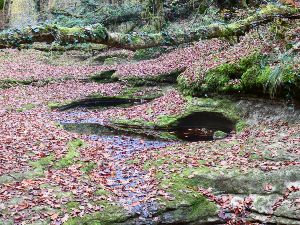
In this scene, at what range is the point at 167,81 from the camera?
22734 millimetres

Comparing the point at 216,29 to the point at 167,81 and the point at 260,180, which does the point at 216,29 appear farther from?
the point at 167,81

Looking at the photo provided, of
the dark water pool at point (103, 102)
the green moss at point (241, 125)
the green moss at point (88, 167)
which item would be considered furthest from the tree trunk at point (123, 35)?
the dark water pool at point (103, 102)

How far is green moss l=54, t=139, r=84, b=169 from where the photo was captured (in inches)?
420

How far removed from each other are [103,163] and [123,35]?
549cm

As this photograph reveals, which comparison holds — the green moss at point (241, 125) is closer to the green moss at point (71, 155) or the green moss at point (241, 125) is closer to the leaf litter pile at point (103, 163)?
the leaf litter pile at point (103, 163)

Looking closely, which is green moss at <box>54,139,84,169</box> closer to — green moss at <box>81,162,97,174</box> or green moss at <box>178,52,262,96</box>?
green moss at <box>81,162,97,174</box>

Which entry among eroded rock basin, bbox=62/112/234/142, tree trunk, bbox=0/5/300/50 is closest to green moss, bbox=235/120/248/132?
eroded rock basin, bbox=62/112/234/142

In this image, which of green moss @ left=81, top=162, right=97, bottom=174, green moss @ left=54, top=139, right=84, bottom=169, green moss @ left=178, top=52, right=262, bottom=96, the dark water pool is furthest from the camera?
the dark water pool

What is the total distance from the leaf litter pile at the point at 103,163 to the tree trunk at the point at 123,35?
3.51m

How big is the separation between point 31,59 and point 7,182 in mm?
25047

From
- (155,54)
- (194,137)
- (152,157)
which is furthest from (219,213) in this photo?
(155,54)

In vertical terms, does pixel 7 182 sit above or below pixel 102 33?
below

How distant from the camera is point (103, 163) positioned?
11.0 metres

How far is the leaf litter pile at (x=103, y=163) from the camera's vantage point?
8.16m
